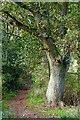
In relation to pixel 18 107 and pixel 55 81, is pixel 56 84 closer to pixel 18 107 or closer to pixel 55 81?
pixel 55 81

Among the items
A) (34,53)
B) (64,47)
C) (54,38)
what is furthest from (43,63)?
(64,47)

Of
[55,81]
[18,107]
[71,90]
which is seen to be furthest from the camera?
[71,90]

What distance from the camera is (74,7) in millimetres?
5629

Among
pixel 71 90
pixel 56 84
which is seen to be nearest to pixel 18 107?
pixel 56 84

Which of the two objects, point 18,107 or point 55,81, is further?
point 18,107

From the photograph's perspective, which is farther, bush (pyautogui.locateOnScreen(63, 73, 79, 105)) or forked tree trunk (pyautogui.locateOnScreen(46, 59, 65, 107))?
bush (pyautogui.locateOnScreen(63, 73, 79, 105))

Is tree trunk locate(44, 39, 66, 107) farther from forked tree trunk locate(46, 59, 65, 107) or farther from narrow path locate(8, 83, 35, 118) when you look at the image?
narrow path locate(8, 83, 35, 118)

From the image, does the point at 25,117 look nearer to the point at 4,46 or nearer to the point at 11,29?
the point at 4,46

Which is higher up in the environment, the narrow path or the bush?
the bush

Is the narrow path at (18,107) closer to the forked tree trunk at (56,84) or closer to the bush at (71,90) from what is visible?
the forked tree trunk at (56,84)

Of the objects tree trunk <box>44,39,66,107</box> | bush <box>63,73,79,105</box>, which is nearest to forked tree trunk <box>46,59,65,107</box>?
tree trunk <box>44,39,66,107</box>

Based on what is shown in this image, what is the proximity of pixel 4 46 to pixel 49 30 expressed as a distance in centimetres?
351

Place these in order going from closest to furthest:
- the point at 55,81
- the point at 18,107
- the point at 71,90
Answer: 1. the point at 55,81
2. the point at 18,107
3. the point at 71,90

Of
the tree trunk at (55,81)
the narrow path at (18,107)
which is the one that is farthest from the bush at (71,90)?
the narrow path at (18,107)
